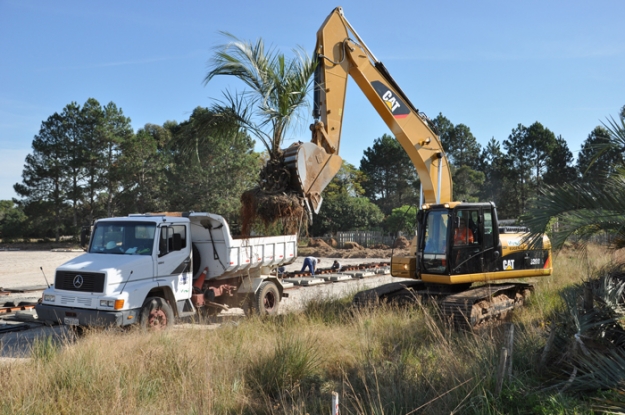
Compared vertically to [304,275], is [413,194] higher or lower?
higher

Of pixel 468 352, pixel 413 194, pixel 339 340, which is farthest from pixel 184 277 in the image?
pixel 413 194

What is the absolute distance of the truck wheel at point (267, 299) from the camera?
12.3 m

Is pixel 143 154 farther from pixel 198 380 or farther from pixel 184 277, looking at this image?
pixel 198 380

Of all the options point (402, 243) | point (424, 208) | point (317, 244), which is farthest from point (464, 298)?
point (317, 244)

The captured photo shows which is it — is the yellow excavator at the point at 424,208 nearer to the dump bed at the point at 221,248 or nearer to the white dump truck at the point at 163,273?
the dump bed at the point at 221,248

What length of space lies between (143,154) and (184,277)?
119 feet

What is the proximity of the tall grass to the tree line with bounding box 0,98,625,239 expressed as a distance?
25.3 meters

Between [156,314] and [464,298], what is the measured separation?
231 inches

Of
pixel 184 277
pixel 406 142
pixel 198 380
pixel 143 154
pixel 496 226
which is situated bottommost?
pixel 198 380

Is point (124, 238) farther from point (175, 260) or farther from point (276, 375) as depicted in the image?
point (276, 375)

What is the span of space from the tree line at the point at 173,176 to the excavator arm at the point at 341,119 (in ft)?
70.5

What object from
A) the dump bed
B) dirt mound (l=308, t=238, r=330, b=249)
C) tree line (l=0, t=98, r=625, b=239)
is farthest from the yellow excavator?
dirt mound (l=308, t=238, r=330, b=249)

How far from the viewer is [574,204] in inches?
256

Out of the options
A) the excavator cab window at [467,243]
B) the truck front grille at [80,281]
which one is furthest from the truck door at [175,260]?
the excavator cab window at [467,243]
